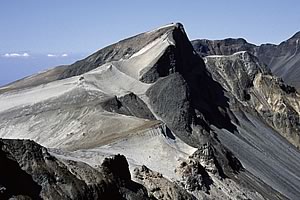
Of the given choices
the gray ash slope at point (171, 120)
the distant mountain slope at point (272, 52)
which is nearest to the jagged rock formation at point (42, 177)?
the gray ash slope at point (171, 120)

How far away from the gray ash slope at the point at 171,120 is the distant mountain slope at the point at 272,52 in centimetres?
6065

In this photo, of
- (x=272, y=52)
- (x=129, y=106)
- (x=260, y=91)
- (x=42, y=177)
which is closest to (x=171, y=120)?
(x=129, y=106)

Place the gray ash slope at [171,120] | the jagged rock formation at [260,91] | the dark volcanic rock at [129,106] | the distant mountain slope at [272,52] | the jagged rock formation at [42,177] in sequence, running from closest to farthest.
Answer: the jagged rock formation at [42,177], the gray ash slope at [171,120], the dark volcanic rock at [129,106], the jagged rock formation at [260,91], the distant mountain slope at [272,52]

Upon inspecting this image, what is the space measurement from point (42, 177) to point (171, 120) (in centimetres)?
3424

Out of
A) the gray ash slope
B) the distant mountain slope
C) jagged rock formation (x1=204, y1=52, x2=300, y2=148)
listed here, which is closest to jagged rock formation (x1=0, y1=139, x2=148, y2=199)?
the gray ash slope

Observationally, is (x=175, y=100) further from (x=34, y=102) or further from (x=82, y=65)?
(x=82, y=65)

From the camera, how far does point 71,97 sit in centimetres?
5638

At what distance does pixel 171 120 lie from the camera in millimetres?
53406

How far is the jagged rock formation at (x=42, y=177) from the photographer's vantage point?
61.1ft

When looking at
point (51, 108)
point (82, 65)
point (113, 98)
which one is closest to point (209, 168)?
point (113, 98)

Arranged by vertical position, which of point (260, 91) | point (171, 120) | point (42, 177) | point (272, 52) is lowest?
point (171, 120)

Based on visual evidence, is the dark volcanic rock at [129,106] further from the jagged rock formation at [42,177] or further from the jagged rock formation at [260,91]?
the jagged rock formation at [42,177]

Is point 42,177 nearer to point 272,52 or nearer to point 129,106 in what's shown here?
point 129,106

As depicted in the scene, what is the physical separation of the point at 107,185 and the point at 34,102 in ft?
121
